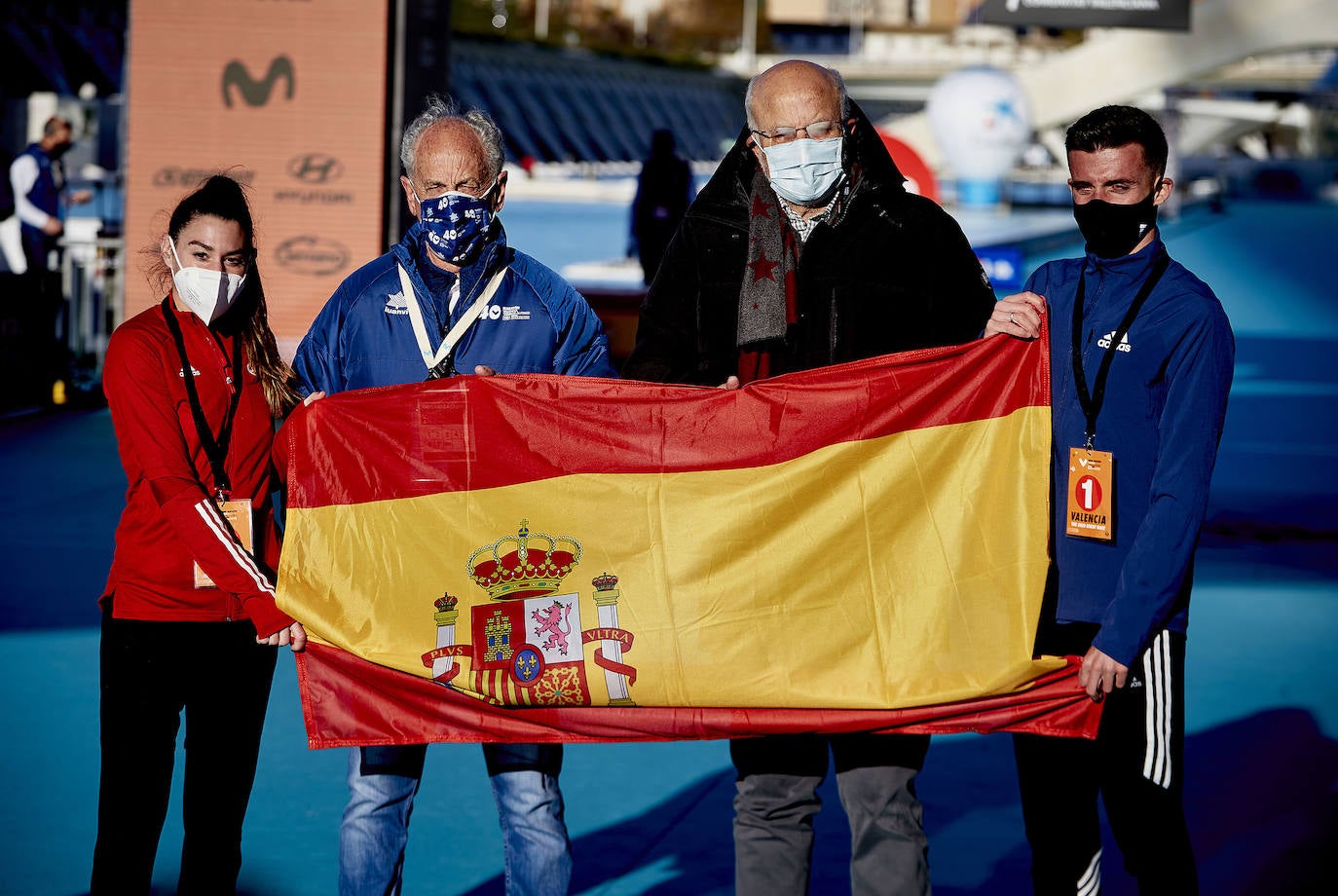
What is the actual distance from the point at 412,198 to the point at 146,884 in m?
1.59

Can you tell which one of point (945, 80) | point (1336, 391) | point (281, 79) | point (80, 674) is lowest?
point (80, 674)

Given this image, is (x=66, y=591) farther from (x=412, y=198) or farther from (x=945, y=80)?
(x=945, y=80)

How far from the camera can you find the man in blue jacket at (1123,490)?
10.4 feet

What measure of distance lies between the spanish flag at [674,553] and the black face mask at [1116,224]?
0.87ft

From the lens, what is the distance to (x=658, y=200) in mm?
16656

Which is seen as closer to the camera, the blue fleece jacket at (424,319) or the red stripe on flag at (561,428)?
the red stripe on flag at (561,428)

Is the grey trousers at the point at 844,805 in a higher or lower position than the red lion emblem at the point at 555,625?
lower

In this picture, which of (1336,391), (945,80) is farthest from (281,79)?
(945,80)

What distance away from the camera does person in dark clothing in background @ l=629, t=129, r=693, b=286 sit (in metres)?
16.5

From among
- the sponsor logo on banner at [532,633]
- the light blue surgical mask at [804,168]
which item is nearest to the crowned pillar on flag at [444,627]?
the sponsor logo on banner at [532,633]

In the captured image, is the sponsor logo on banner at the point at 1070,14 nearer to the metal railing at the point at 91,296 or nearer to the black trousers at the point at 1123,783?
the metal railing at the point at 91,296

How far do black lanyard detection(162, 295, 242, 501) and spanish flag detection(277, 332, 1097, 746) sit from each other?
179mm

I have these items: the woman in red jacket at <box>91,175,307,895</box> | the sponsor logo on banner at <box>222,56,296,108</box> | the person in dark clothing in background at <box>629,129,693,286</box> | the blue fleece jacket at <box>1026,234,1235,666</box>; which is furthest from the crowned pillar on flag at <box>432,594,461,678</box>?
the person in dark clothing in background at <box>629,129,693,286</box>

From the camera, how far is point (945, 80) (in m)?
40.7
